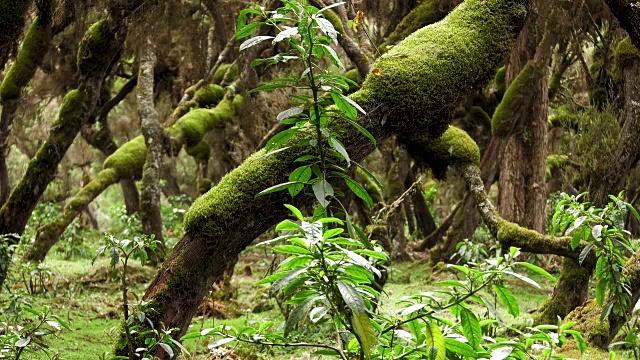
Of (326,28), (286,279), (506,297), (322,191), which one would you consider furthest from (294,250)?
(326,28)

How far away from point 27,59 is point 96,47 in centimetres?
103

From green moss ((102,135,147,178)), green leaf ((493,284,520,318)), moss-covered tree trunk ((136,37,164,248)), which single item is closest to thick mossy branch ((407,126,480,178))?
green leaf ((493,284,520,318))

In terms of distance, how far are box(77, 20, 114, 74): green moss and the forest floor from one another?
2295mm

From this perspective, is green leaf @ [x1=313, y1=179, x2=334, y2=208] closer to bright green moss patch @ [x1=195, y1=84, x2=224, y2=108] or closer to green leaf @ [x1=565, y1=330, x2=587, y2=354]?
green leaf @ [x1=565, y1=330, x2=587, y2=354]

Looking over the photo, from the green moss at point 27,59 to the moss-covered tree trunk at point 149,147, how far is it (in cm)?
245

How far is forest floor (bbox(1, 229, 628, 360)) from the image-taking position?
20.6ft

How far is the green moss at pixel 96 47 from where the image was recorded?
6.25m

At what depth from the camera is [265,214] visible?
13.3ft

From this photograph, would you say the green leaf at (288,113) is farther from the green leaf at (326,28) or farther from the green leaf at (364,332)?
the green leaf at (364,332)

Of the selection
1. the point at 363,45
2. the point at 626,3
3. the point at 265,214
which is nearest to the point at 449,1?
the point at 363,45

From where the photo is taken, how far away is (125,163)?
33.1 feet

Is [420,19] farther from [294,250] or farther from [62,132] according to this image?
[294,250]

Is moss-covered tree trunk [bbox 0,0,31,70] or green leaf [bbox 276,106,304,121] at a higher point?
moss-covered tree trunk [bbox 0,0,31,70]

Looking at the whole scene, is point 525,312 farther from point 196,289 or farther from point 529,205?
point 196,289
